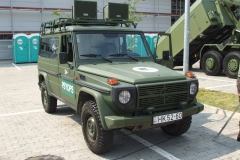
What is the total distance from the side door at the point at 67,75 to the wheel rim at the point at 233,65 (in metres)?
8.54

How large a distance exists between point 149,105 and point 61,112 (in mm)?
3633

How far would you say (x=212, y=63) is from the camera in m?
13.1

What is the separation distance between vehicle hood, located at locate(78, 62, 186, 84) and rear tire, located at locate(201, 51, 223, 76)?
8484 mm

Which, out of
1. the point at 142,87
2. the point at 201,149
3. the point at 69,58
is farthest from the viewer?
the point at 69,58

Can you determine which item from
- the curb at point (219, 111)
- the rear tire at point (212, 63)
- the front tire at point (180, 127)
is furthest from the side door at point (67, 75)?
the rear tire at point (212, 63)

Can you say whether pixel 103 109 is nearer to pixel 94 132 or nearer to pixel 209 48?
pixel 94 132

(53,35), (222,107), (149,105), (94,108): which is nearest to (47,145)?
(94,108)

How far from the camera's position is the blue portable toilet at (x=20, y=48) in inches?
824

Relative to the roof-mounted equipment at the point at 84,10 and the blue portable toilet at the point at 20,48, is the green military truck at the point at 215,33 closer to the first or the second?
the roof-mounted equipment at the point at 84,10

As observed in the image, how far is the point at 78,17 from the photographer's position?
20.1ft

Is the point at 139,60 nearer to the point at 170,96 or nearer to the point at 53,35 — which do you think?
the point at 170,96

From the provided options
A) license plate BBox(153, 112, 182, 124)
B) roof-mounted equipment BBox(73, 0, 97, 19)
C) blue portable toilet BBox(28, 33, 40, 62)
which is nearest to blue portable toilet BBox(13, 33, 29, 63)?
blue portable toilet BBox(28, 33, 40, 62)

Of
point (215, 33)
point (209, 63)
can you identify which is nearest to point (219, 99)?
point (209, 63)

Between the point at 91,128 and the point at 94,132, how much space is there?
15 cm
